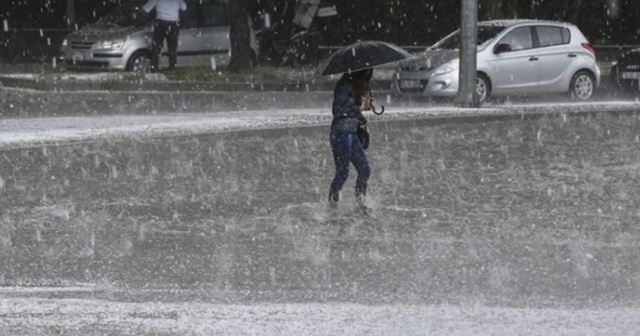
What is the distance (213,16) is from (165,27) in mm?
2803

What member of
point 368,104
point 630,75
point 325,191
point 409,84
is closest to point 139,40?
point 409,84

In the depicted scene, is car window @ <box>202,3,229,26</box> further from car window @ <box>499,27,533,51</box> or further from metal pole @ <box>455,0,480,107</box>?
metal pole @ <box>455,0,480,107</box>

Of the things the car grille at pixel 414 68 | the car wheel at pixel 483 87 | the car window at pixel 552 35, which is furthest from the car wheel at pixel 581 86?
the car grille at pixel 414 68

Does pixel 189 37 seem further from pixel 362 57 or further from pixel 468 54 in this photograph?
pixel 362 57

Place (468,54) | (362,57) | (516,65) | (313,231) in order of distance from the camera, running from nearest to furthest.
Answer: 1. (362,57)
2. (313,231)
3. (468,54)
4. (516,65)

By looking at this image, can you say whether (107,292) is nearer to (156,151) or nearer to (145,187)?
(145,187)

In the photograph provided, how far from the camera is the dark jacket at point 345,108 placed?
39.1 feet

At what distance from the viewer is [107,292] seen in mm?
9234

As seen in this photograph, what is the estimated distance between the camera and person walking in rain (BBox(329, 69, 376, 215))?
11914 millimetres

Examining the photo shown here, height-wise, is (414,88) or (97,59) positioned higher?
(97,59)

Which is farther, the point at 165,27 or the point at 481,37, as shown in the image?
the point at 165,27

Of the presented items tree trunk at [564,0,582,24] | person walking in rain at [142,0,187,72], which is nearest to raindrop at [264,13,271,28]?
person walking in rain at [142,0,187,72]

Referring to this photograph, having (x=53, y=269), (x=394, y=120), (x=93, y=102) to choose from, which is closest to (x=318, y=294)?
(x=53, y=269)

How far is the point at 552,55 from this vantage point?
24.4 m
